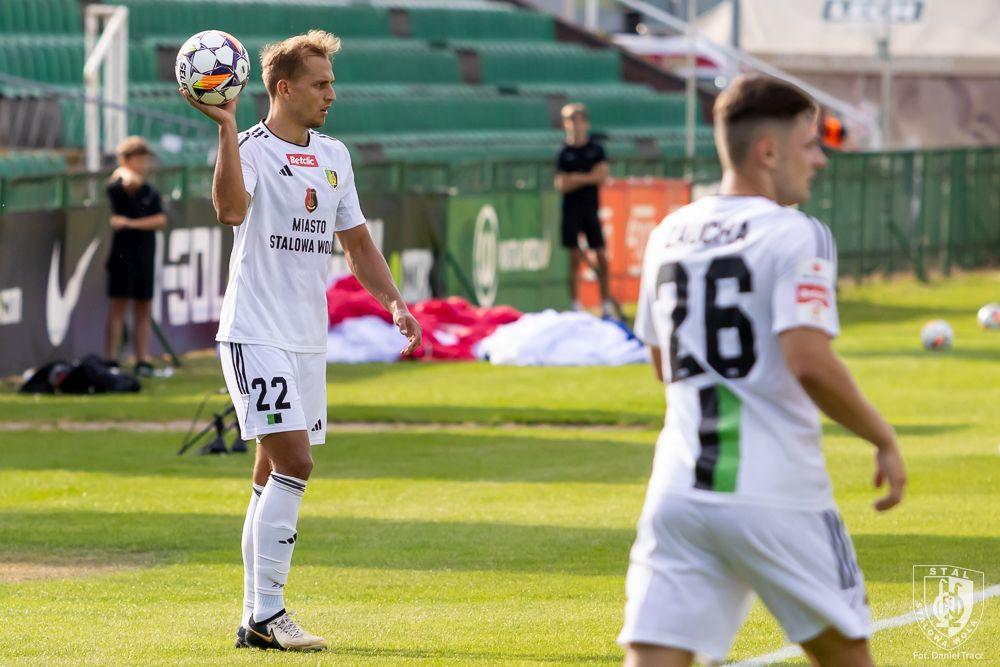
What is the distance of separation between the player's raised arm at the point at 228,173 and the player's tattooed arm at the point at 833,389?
9.35 ft

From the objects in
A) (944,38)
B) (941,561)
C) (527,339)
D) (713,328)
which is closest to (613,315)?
(527,339)

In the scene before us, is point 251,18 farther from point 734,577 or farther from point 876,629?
point 734,577

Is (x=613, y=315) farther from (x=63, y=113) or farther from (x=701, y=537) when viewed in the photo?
(x=701, y=537)

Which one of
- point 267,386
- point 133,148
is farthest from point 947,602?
point 133,148

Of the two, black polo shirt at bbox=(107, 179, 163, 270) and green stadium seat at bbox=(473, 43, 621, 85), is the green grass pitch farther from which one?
green stadium seat at bbox=(473, 43, 621, 85)

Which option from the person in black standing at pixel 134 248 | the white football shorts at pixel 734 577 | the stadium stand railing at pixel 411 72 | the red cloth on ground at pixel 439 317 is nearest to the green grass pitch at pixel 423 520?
the person in black standing at pixel 134 248

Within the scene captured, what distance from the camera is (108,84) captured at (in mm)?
22078

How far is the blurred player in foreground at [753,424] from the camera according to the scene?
4367 millimetres

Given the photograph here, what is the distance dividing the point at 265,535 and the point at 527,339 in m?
11.5

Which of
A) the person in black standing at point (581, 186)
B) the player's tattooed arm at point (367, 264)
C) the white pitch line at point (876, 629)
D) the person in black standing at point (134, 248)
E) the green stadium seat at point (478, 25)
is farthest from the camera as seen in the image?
the green stadium seat at point (478, 25)

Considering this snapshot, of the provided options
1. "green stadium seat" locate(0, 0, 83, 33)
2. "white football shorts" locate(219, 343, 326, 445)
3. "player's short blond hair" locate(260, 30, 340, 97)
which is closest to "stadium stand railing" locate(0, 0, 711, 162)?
"green stadium seat" locate(0, 0, 83, 33)

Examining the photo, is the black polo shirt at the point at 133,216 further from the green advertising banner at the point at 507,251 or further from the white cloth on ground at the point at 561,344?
the green advertising banner at the point at 507,251

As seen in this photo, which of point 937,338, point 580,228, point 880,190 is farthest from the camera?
point 880,190

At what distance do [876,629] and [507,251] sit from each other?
15634 millimetres
